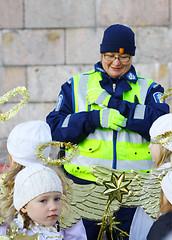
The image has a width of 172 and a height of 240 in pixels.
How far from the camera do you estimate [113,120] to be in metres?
3.08

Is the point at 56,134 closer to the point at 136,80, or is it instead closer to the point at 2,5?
the point at 136,80

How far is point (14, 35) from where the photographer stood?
5543 millimetres

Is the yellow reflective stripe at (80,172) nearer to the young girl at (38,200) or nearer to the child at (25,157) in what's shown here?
the child at (25,157)

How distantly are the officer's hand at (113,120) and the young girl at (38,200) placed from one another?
0.58m

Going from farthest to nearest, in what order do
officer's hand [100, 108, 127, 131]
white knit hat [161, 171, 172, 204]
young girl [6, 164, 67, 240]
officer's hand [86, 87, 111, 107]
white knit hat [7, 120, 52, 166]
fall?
1. officer's hand [86, 87, 111, 107]
2. officer's hand [100, 108, 127, 131]
3. white knit hat [7, 120, 52, 166]
4. young girl [6, 164, 67, 240]
5. white knit hat [161, 171, 172, 204]

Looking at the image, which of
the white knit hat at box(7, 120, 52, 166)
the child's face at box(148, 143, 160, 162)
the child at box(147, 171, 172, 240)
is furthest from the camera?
the child's face at box(148, 143, 160, 162)

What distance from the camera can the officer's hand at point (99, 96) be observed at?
321 centimetres

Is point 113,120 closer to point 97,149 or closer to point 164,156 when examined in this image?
point 97,149

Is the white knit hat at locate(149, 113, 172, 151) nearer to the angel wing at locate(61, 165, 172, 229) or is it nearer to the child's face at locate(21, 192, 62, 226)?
the angel wing at locate(61, 165, 172, 229)

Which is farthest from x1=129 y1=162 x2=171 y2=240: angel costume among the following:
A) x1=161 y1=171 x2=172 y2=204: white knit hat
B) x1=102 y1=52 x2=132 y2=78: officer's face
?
x1=102 y1=52 x2=132 y2=78: officer's face

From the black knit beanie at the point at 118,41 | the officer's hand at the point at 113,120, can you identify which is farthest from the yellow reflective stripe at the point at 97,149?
the black knit beanie at the point at 118,41

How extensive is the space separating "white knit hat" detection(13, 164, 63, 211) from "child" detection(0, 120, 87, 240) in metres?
0.12

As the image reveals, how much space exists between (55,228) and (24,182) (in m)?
0.30

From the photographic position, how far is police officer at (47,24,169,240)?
3125mm
